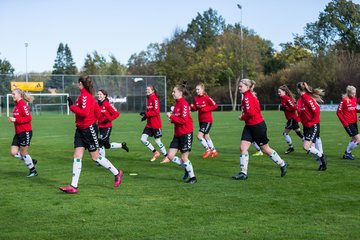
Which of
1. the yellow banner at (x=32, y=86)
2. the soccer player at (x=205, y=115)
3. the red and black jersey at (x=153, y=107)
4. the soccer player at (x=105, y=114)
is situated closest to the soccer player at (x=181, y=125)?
the red and black jersey at (x=153, y=107)

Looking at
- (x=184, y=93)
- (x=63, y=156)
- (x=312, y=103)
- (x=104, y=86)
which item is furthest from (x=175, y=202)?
(x=104, y=86)

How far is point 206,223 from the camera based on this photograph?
22.7 ft

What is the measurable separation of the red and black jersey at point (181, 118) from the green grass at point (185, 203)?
1.01 meters

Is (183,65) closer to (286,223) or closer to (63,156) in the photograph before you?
(63,156)

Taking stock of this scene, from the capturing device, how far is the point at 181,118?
1052cm

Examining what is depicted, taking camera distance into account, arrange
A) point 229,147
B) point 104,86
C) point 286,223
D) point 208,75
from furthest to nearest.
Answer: point 208,75 < point 104,86 < point 229,147 < point 286,223

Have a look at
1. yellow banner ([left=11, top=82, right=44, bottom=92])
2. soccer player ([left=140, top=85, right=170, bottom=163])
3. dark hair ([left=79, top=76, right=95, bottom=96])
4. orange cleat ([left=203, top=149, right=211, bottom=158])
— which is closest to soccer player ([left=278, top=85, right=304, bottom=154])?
orange cleat ([left=203, top=149, right=211, bottom=158])

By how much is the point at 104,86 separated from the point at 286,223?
53386 millimetres

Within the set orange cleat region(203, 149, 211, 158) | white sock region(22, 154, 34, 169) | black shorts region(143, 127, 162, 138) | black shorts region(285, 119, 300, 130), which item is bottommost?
orange cleat region(203, 149, 211, 158)

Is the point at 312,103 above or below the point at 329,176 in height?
above

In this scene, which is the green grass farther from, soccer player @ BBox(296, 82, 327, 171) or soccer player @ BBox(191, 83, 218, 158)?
soccer player @ BBox(191, 83, 218, 158)

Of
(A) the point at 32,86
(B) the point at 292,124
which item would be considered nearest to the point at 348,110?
(B) the point at 292,124

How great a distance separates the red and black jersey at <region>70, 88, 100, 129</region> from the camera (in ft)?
30.5

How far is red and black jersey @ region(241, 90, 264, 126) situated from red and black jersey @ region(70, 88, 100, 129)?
300 centimetres
